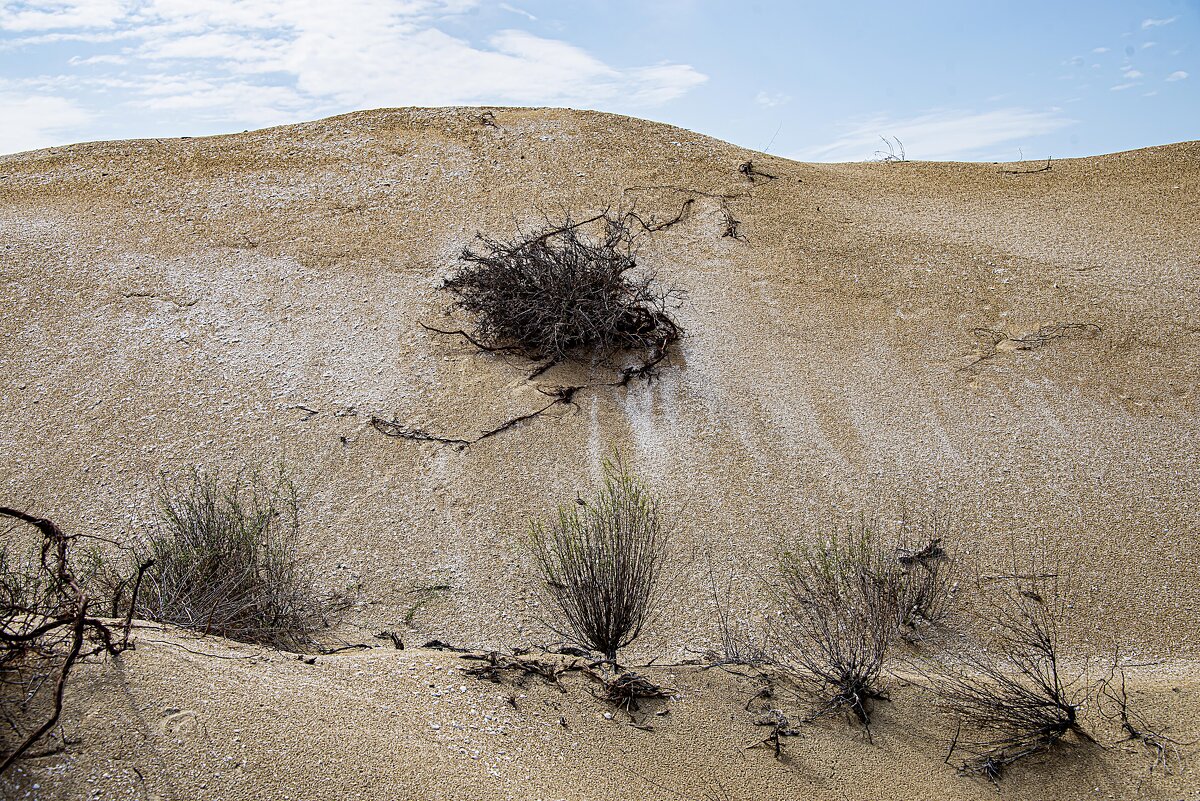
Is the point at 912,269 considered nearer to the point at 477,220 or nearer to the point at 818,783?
the point at 477,220

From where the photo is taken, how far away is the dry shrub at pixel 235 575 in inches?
226

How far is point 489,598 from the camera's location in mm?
7180

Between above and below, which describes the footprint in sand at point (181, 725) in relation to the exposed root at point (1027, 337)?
below

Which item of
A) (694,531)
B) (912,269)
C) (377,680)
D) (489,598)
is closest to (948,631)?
(694,531)

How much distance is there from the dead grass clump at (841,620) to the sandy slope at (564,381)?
0.28m

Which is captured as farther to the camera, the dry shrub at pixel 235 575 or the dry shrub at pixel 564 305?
the dry shrub at pixel 564 305

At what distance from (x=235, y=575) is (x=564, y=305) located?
14.8 feet

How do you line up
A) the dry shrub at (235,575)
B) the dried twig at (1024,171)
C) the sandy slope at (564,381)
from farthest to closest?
1. the dried twig at (1024,171)
2. the dry shrub at (235,575)
3. the sandy slope at (564,381)

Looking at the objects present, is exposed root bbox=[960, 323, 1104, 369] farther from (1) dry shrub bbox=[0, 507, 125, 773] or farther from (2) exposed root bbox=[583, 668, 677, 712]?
(1) dry shrub bbox=[0, 507, 125, 773]

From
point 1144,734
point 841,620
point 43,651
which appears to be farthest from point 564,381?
point 43,651

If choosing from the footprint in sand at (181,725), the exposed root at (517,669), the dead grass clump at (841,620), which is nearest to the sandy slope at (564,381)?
the footprint in sand at (181,725)

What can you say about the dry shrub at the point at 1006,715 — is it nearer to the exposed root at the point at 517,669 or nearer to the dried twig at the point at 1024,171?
the exposed root at the point at 517,669

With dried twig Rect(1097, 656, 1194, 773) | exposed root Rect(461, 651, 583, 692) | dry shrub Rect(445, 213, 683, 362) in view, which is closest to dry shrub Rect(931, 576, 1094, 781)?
dried twig Rect(1097, 656, 1194, 773)

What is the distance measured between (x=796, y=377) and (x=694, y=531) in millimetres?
2614
